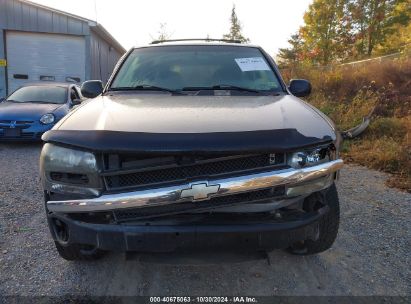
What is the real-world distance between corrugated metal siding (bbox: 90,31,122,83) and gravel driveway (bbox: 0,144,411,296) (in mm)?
15080

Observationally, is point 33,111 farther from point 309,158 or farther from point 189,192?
point 309,158

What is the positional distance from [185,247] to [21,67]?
1661cm

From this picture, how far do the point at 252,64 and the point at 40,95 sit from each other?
21.8 feet

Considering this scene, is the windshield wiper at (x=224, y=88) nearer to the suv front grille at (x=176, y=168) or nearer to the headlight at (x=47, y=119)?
the suv front grille at (x=176, y=168)

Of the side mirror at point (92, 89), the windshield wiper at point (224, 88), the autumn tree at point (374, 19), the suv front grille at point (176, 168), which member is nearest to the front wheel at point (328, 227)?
the suv front grille at point (176, 168)

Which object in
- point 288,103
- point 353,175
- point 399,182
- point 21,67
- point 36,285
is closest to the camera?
point 36,285

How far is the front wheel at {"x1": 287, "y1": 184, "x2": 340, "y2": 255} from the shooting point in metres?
2.43

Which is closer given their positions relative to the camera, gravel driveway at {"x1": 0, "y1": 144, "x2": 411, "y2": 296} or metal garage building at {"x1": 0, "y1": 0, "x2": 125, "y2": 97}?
gravel driveway at {"x1": 0, "y1": 144, "x2": 411, "y2": 296}

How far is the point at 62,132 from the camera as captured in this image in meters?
2.11

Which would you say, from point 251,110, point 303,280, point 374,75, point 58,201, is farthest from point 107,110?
point 374,75

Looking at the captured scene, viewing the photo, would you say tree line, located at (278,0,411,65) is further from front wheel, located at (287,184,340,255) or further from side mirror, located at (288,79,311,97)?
front wheel, located at (287,184,340,255)

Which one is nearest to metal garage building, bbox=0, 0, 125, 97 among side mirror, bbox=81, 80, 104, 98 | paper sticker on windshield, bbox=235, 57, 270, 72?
side mirror, bbox=81, 80, 104, 98

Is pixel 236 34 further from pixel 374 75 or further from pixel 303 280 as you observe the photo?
pixel 303 280

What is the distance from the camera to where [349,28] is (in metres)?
28.3
